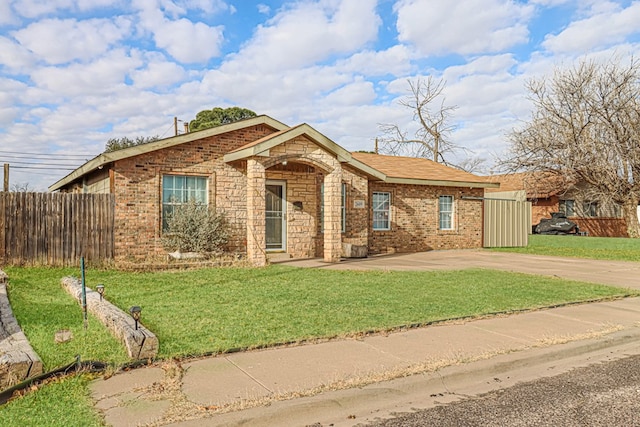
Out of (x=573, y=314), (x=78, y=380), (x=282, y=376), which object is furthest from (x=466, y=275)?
(x=78, y=380)

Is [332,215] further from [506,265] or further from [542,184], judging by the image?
[542,184]

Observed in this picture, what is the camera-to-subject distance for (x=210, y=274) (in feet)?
A: 37.2

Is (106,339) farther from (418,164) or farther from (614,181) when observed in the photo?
(614,181)

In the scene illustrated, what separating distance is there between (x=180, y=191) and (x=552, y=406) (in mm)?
11298

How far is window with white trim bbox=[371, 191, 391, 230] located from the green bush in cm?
649

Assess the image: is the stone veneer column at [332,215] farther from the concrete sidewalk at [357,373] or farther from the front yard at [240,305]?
the concrete sidewalk at [357,373]

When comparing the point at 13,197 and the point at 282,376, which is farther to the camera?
the point at 13,197

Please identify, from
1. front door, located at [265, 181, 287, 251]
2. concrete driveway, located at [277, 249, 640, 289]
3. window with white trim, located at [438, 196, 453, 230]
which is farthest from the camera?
window with white trim, located at [438, 196, 453, 230]

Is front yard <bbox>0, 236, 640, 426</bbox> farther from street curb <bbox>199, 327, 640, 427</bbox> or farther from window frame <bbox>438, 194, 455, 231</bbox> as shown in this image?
window frame <bbox>438, 194, 455, 231</bbox>

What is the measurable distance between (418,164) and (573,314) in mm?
14563

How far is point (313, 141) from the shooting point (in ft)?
46.5

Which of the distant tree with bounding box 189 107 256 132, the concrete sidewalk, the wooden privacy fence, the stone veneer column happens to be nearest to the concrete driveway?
the stone veneer column

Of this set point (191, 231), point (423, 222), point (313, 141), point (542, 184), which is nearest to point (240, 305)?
point (191, 231)

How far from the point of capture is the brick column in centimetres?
1309
